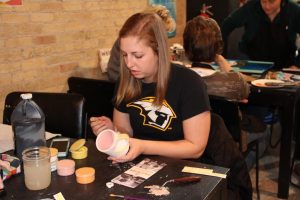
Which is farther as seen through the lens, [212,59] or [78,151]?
[212,59]

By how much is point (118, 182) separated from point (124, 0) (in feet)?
7.73

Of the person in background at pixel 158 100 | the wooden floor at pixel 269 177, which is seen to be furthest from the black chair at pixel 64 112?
the wooden floor at pixel 269 177

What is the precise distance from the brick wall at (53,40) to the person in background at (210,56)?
0.86 m

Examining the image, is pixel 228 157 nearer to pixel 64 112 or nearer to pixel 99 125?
pixel 99 125

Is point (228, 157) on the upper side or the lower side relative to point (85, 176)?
lower

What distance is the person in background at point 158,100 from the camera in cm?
145

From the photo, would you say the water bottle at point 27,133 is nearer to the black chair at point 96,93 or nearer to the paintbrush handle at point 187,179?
the paintbrush handle at point 187,179

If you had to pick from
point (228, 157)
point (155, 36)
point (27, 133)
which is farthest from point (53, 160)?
point (228, 157)

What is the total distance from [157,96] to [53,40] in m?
1.32

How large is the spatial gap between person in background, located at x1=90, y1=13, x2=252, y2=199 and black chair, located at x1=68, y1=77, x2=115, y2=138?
87 centimetres

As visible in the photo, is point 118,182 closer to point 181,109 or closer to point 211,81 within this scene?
point 181,109

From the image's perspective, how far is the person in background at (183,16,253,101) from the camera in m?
2.21

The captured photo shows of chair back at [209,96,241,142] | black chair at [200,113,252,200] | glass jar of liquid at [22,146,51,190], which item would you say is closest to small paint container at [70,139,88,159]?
glass jar of liquid at [22,146,51,190]

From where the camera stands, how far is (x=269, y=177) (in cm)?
280
